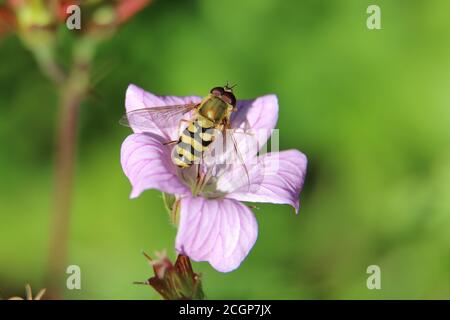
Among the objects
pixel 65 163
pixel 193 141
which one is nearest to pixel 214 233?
pixel 193 141

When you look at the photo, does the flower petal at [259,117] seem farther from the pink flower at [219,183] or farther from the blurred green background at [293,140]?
the blurred green background at [293,140]

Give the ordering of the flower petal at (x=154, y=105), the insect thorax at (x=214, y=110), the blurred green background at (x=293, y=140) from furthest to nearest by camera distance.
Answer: the blurred green background at (x=293, y=140), the flower petal at (x=154, y=105), the insect thorax at (x=214, y=110)

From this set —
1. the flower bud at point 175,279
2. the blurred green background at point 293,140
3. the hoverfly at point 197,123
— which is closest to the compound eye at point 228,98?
the hoverfly at point 197,123

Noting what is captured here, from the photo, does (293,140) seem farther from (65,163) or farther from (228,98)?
(228,98)

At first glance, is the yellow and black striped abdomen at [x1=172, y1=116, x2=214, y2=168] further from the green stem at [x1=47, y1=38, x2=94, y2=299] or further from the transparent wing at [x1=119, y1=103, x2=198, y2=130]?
the green stem at [x1=47, y1=38, x2=94, y2=299]

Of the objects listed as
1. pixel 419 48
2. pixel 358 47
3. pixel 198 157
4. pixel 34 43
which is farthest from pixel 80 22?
pixel 419 48

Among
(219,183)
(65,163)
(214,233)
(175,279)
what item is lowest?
(175,279)
